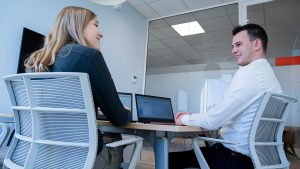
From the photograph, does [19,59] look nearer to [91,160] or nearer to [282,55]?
[91,160]

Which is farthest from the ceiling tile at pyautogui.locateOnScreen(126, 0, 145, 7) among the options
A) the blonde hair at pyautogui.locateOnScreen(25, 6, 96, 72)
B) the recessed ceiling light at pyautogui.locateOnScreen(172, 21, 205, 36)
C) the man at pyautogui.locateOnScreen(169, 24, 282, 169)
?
the man at pyautogui.locateOnScreen(169, 24, 282, 169)

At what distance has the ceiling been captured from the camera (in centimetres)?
339

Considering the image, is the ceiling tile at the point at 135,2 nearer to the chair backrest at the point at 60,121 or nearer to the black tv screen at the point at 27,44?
the black tv screen at the point at 27,44

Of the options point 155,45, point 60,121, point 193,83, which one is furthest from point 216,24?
point 60,121

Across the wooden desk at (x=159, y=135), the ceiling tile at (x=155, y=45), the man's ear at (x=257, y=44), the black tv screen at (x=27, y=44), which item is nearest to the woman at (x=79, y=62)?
the wooden desk at (x=159, y=135)

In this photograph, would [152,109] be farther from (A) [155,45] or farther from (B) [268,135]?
(A) [155,45]

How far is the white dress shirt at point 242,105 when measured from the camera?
119 centimetres

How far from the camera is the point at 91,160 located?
79 centimetres

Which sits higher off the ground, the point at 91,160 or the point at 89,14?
the point at 89,14

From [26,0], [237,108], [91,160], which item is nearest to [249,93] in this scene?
[237,108]

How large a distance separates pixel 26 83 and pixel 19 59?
1941 mm

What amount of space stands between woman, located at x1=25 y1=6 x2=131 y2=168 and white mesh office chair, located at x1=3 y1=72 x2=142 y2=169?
5.0 inches

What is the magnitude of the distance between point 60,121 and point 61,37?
1.49 ft

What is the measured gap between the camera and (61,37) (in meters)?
1.06
